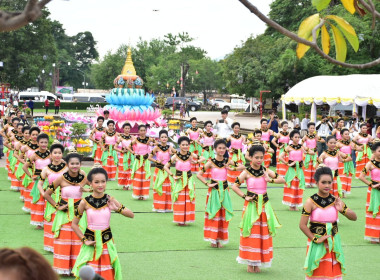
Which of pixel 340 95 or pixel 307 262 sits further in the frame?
pixel 340 95

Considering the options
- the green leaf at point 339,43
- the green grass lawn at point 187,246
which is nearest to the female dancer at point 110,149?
the green grass lawn at point 187,246

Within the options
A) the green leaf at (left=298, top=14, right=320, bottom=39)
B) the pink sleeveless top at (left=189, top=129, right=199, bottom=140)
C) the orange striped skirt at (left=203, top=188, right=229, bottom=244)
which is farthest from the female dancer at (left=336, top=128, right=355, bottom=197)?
the green leaf at (left=298, top=14, right=320, bottom=39)

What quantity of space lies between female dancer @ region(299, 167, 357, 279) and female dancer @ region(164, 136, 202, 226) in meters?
3.95

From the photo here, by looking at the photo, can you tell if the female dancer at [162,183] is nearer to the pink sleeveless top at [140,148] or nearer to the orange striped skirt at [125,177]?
the pink sleeveless top at [140,148]

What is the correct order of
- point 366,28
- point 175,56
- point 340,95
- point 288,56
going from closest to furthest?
point 340,95 → point 366,28 → point 288,56 → point 175,56

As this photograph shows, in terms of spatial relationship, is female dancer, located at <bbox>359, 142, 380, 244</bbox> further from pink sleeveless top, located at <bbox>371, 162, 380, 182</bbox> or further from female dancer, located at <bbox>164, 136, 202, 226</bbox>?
female dancer, located at <bbox>164, 136, 202, 226</bbox>

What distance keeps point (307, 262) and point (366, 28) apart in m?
27.0

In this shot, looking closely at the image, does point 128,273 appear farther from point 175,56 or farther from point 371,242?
point 175,56

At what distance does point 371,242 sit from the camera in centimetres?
938

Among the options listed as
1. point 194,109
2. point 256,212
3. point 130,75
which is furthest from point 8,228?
point 194,109

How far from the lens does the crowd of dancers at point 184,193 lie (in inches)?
251

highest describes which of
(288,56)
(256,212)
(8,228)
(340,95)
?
(288,56)

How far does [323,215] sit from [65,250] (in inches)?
122

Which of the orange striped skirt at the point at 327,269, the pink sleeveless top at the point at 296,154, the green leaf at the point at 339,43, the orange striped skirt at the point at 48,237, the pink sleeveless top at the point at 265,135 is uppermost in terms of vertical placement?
the green leaf at the point at 339,43
